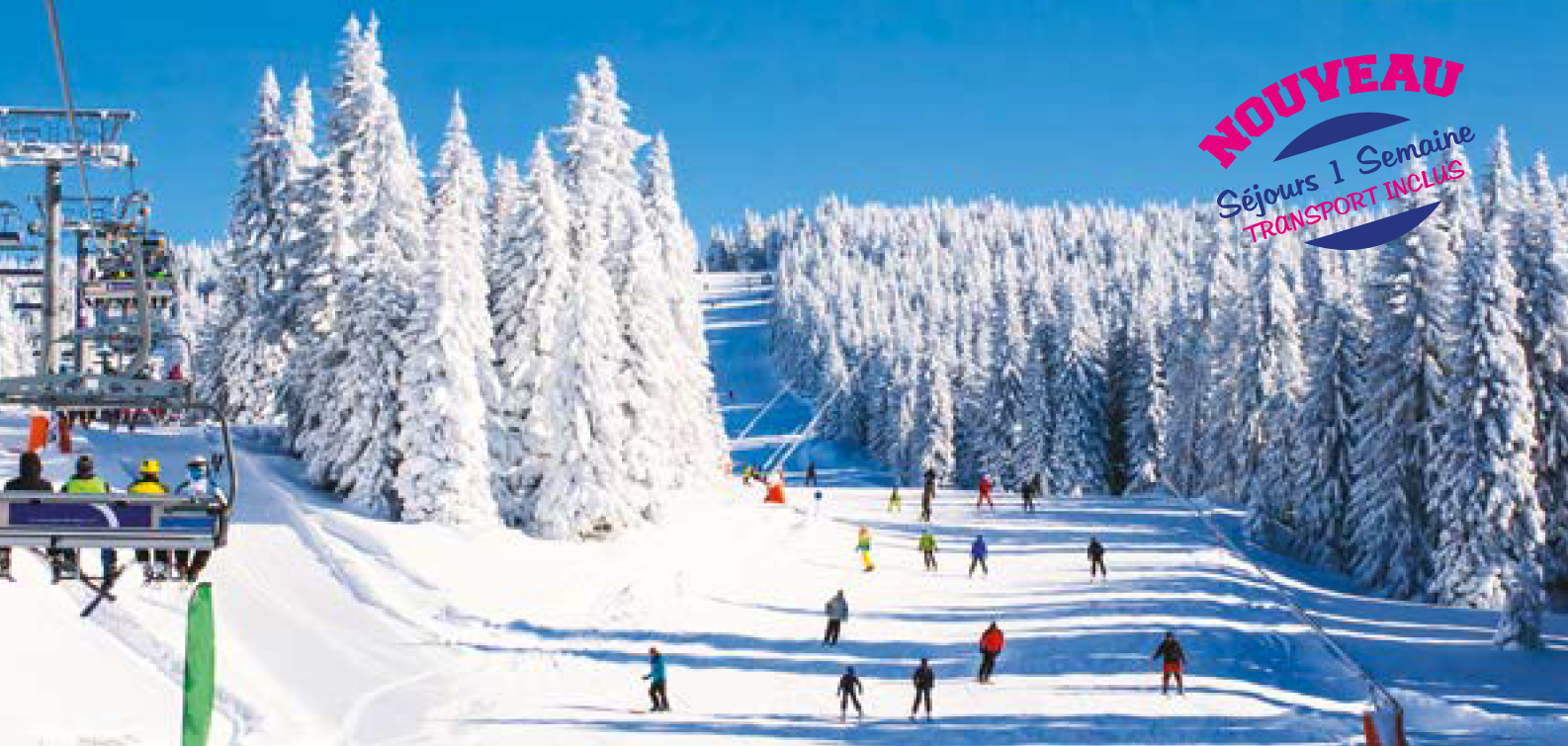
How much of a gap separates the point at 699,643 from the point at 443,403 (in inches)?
409

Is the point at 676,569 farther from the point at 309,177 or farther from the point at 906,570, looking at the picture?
the point at 309,177

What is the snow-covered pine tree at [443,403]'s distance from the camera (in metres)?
41.6

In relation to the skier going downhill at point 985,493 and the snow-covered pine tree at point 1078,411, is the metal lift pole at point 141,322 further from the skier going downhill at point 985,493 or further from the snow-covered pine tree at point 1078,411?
the snow-covered pine tree at point 1078,411

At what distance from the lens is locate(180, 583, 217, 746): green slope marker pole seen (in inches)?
802

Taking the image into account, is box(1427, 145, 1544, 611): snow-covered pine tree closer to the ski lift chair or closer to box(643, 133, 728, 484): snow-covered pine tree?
box(643, 133, 728, 484): snow-covered pine tree

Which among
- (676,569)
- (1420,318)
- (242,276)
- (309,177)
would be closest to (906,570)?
(676,569)

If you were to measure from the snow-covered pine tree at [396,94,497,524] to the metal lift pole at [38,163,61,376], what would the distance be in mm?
20415

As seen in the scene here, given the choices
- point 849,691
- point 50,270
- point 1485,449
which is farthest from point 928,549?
point 50,270

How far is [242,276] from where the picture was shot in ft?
191

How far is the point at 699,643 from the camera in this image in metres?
36.1

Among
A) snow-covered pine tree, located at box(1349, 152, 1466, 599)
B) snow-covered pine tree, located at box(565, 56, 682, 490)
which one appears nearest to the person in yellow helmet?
snow-covered pine tree, located at box(565, 56, 682, 490)

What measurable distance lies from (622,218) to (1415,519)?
27690 millimetres

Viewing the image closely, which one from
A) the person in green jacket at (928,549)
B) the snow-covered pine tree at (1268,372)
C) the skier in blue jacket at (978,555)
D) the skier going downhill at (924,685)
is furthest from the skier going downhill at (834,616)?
the snow-covered pine tree at (1268,372)

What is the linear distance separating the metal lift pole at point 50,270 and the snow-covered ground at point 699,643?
7.19 metres
